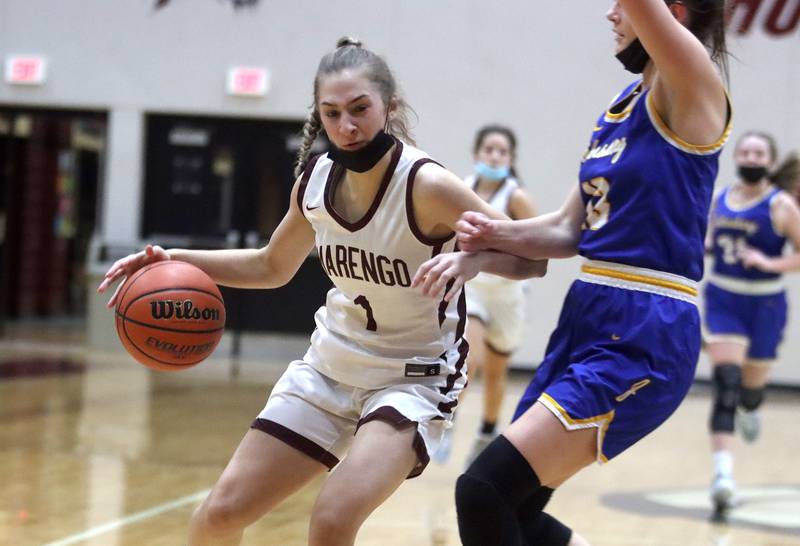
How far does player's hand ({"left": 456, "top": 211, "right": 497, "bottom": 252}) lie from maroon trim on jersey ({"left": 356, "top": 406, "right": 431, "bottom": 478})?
17.9 inches

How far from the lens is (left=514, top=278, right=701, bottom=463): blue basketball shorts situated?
259 centimetres

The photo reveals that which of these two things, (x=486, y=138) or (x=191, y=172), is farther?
(x=191, y=172)

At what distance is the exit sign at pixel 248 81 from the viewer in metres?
11.9

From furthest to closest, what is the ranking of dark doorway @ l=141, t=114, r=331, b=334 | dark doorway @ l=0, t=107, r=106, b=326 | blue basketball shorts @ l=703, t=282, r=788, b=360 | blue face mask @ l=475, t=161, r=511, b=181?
dark doorway @ l=0, t=107, r=106, b=326 → dark doorway @ l=141, t=114, r=331, b=334 → blue face mask @ l=475, t=161, r=511, b=181 → blue basketball shorts @ l=703, t=282, r=788, b=360

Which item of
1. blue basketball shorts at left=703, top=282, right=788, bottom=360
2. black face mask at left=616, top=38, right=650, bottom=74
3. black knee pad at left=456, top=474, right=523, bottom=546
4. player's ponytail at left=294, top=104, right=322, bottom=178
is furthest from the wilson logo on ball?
blue basketball shorts at left=703, top=282, right=788, bottom=360

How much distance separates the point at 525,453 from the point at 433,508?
9.11 ft

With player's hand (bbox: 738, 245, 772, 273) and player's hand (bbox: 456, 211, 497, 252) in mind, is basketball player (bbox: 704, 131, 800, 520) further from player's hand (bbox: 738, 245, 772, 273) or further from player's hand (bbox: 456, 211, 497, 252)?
player's hand (bbox: 456, 211, 497, 252)

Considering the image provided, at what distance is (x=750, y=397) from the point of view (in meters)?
6.46

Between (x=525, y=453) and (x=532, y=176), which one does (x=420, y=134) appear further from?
(x=525, y=453)

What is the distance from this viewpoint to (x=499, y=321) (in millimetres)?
6543

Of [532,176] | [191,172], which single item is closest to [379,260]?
[532,176]

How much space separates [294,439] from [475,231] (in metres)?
0.73

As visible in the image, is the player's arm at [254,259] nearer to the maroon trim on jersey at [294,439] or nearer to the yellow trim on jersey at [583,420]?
the maroon trim on jersey at [294,439]

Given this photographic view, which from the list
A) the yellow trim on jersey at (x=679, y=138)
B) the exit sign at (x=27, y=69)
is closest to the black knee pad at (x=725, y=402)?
the yellow trim on jersey at (x=679, y=138)
